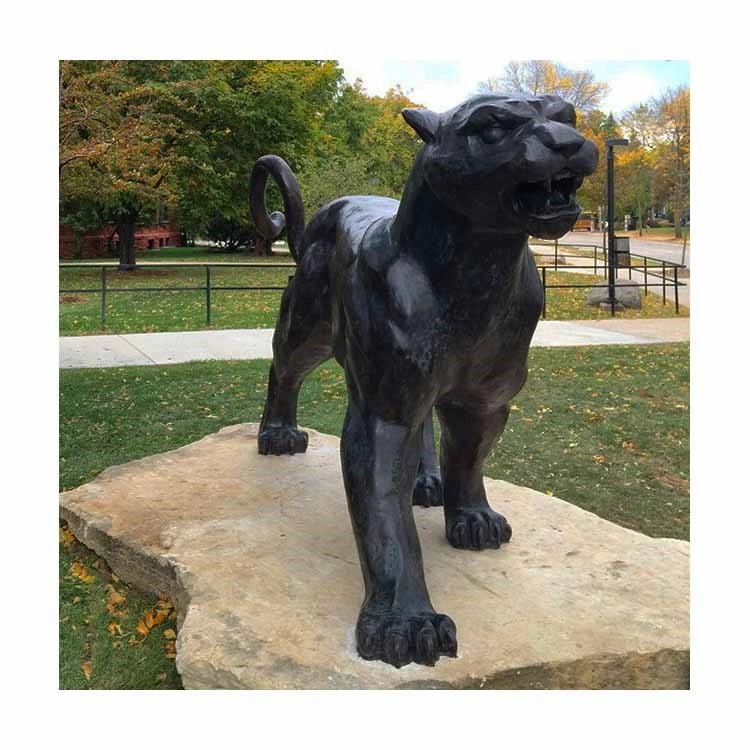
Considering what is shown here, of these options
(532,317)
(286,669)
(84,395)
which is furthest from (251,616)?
(84,395)

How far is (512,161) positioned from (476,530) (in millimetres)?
1722

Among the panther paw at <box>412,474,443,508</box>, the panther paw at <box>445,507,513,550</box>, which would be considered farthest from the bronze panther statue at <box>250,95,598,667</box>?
the panther paw at <box>412,474,443,508</box>

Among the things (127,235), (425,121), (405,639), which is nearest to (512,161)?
(425,121)

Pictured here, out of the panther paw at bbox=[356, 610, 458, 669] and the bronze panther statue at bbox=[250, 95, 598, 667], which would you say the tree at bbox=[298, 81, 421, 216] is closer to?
the bronze panther statue at bbox=[250, 95, 598, 667]

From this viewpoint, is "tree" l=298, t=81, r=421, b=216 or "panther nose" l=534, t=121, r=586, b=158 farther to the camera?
"tree" l=298, t=81, r=421, b=216

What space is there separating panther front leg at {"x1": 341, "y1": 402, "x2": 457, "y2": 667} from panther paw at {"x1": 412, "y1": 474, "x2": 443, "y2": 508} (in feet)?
3.73

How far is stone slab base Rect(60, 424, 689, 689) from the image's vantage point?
2.75 meters

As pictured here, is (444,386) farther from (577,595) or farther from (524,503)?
(524,503)

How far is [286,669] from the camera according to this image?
8.86 ft

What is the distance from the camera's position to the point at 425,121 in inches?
106

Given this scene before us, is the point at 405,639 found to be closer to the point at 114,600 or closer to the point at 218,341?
the point at 114,600

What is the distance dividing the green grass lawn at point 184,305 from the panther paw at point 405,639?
31.3 ft

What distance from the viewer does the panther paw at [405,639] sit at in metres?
2.71

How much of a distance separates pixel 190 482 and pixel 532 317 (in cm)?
226
